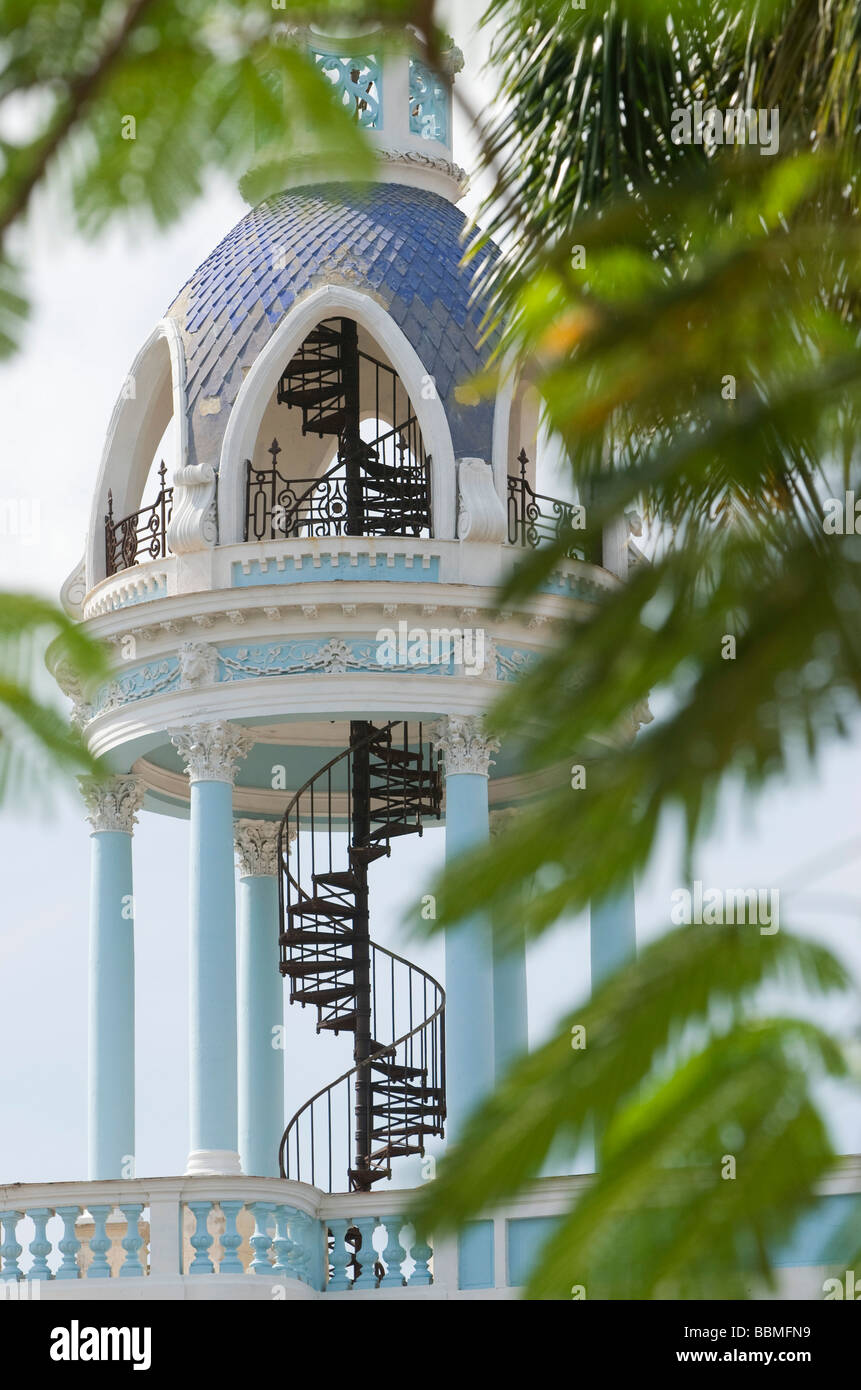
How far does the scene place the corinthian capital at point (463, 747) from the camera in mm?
29281

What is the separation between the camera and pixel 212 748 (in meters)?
29.2

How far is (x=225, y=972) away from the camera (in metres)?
28.2

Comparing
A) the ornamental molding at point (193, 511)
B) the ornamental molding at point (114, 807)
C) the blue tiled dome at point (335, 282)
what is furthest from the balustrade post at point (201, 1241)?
the blue tiled dome at point (335, 282)

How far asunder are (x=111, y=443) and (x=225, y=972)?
666cm

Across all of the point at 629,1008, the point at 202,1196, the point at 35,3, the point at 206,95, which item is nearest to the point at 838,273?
the point at 206,95

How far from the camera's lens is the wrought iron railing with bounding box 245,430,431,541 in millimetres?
30031

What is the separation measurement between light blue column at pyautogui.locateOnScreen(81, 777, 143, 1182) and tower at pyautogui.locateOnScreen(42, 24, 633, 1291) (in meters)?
0.03

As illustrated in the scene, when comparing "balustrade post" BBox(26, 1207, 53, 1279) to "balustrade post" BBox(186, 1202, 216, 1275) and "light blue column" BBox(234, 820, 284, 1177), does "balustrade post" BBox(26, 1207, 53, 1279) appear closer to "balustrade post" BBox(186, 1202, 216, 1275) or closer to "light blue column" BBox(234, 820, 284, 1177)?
"balustrade post" BBox(186, 1202, 216, 1275)

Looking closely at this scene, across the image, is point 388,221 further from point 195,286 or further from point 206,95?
point 206,95

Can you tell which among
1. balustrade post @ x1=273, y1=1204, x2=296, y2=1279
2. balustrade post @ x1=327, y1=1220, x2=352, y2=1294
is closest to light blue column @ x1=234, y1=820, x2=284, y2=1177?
balustrade post @ x1=327, y1=1220, x2=352, y2=1294

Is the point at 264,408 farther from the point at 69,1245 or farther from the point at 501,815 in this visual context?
the point at 69,1245

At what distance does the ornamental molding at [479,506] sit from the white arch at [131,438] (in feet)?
11.7

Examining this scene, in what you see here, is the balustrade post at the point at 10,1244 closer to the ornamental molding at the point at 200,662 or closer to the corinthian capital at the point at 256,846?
the ornamental molding at the point at 200,662

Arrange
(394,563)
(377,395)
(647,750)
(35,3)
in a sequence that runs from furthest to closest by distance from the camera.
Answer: (377,395), (394,563), (35,3), (647,750)
